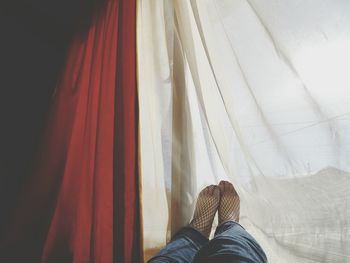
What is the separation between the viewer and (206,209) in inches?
33.6

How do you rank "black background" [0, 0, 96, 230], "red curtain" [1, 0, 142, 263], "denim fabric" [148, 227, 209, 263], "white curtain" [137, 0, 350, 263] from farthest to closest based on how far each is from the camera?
"black background" [0, 0, 96, 230] < "red curtain" [1, 0, 142, 263] < "denim fabric" [148, 227, 209, 263] < "white curtain" [137, 0, 350, 263]

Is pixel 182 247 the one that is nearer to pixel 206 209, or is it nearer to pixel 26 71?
pixel 206 209

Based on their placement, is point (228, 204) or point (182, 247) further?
point (228, 204)

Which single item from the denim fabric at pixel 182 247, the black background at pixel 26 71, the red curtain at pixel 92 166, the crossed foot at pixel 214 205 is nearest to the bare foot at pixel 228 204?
the crossed foot at pixel 214 205

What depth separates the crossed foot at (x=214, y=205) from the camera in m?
0.79

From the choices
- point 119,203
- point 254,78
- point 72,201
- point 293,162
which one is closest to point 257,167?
point 293,162

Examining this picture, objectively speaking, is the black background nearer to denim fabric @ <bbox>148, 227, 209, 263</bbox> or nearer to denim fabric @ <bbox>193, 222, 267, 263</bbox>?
denim fabric @ <bbox>148, 227, 209, 263</bbox>

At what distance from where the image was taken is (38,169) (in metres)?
1.06

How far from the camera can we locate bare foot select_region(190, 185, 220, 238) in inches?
31.7

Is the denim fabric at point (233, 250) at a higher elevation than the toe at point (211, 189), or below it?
below

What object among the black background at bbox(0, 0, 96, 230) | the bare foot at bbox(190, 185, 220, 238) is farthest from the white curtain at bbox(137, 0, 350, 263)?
the black background at bbox(0, 0, 96, 230)

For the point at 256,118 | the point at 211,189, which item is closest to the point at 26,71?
the point at 211,189

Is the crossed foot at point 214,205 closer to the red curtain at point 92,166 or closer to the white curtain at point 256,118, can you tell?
the white curtain at point 256,118

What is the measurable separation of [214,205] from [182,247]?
0.72 ft
